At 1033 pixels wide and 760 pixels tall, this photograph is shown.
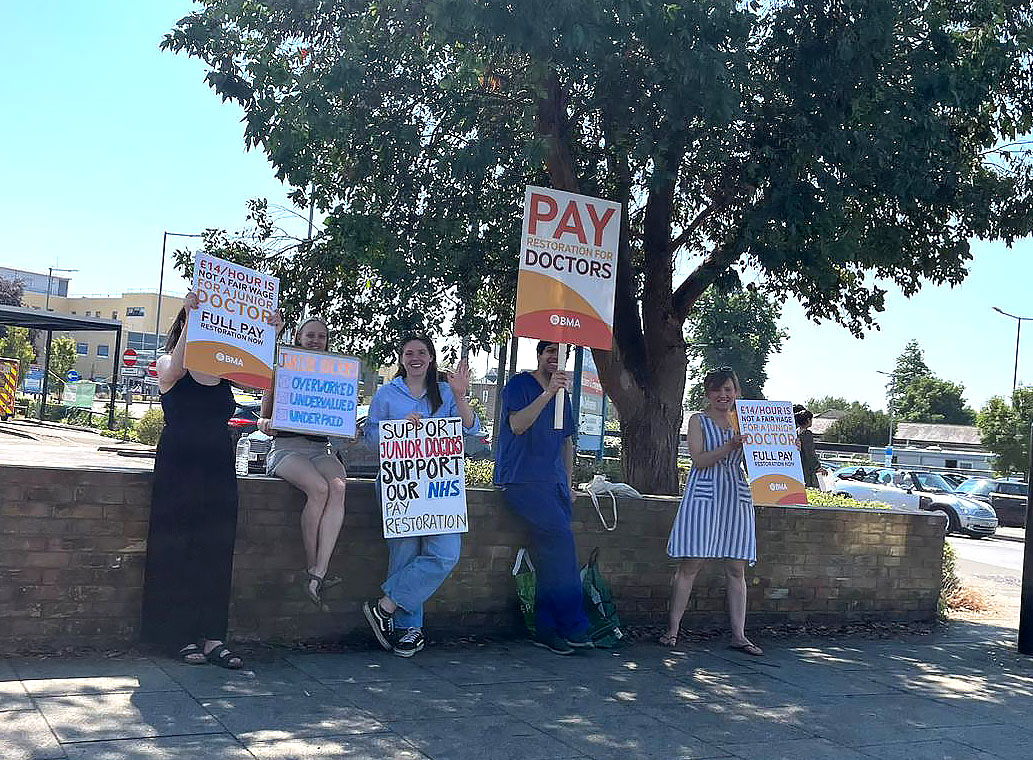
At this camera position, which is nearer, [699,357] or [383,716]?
[383,716]

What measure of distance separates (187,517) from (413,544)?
1.39 meters

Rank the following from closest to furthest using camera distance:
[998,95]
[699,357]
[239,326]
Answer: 1. [239,326]
2. [998,95]
3. [699,357]

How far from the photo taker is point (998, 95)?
9.88 meters

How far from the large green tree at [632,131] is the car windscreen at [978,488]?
2332cm

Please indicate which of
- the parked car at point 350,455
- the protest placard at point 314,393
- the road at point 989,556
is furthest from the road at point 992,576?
the parked car at point 350,455

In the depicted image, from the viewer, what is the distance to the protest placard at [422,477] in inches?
270

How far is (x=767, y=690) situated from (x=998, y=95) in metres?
6.13

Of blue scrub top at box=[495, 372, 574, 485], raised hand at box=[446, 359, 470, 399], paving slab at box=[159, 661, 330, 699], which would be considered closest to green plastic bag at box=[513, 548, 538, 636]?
blue scrub top at box=[495, 372, 574, 485]

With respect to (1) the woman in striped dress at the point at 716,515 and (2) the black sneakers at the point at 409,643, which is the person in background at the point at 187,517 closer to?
(2) the black sneakers at the point at 409,643

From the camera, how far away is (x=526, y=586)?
7504mm

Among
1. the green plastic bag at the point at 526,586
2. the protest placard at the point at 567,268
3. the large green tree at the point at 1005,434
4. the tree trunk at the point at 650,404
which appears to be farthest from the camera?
the large green tree at the point at 1005,434

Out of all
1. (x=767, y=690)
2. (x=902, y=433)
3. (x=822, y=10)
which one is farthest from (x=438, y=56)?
(x=902, y=433)

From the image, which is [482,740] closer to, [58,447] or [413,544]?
[413,544]

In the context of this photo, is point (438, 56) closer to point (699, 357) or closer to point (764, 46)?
point (764, 46)
